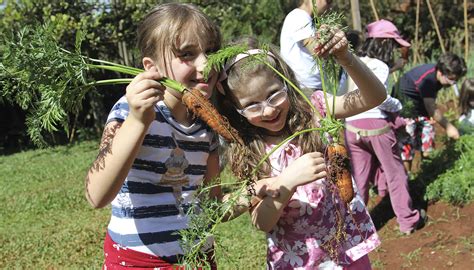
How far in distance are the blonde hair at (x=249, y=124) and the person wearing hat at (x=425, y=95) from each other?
3.21 metres

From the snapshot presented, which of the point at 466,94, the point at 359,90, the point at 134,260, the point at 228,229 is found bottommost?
the point at 228,229

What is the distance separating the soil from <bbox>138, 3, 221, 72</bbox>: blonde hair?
99.8 inches

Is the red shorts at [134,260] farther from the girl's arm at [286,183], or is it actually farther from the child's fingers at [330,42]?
the child's fingers at [330,42]

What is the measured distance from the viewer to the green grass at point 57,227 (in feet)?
14.4

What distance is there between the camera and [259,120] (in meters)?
2.01

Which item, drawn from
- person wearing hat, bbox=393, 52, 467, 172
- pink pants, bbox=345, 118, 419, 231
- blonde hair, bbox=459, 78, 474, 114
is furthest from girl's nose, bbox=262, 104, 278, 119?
blonde hair, bbox=459, 78, 474, 114

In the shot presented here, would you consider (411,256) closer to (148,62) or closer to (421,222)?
(421,222)

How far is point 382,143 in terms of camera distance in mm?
4438

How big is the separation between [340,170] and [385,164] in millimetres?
2634

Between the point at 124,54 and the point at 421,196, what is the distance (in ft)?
22.8

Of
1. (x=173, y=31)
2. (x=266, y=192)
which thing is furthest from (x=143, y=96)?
(x=266, y=192)

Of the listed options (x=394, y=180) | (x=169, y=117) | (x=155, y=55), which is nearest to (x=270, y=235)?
(x=169, y=117)

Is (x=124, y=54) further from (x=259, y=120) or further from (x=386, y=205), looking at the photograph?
(x=259, y=120)

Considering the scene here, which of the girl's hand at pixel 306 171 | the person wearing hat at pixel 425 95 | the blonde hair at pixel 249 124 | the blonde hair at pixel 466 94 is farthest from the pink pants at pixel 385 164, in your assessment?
the girl's hand at pixel 306 171
